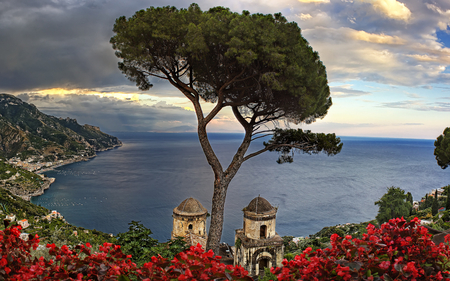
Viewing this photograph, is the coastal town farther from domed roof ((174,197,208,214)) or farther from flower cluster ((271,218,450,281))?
flower cluster ((271,218,450,281))

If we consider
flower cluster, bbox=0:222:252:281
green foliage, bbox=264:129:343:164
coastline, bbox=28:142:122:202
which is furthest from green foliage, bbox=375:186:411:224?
coastline, bbox=28:142:122:202

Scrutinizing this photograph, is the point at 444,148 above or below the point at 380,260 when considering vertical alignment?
above

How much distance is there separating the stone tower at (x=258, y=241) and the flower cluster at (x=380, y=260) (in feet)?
35.2

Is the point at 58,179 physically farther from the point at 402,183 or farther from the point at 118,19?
the point at 402,183

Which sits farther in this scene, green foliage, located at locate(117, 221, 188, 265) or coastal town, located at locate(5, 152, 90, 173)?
coastal town, located at locate(5, 152, 90, 173)

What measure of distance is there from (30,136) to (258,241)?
116 meters

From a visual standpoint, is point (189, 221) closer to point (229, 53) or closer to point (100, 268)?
point (229, 53)

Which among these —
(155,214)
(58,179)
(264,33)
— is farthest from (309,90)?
(58,179)

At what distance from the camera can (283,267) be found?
98.7 inches

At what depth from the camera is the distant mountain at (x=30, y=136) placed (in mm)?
92312

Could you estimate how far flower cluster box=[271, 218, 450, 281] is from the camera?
2365mm

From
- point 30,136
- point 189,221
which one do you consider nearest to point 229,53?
point 189,221

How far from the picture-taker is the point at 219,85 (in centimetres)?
1073

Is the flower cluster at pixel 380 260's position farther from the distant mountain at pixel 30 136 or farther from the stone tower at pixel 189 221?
the distant mountain at pixel 30 136
